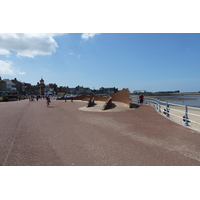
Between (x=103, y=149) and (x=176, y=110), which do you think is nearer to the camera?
(x=103, y=149)

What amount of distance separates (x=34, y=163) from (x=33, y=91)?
387ft

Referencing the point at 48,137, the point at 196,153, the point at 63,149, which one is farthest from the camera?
the point at 48,137

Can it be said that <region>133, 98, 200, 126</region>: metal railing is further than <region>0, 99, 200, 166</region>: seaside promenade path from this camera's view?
Yes

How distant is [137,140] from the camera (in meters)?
4.51

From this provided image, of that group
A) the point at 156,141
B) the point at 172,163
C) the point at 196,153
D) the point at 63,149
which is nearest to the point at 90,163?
the point at 63,149

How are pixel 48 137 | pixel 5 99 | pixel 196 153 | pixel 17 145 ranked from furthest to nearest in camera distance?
pixel 5 99, pixel 48 137, pixel 17 145, pixel 196 153

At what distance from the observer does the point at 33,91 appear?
108 metres

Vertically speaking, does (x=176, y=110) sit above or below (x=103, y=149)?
above

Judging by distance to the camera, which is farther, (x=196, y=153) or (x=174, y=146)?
(x=174, y=146)

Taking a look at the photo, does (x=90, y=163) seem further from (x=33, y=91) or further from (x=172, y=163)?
(x=33, y=91)

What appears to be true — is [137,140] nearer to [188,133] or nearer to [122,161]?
[122,161]

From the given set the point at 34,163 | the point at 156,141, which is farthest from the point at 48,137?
the point at 156,141

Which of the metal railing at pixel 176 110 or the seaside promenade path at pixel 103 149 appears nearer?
the seaside promenade path at pixel 103 149

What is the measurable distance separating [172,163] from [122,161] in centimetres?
117
